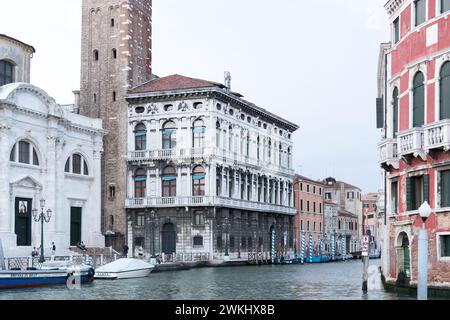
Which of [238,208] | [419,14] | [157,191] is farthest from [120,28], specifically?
[419,14]

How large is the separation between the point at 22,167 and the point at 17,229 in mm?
3131

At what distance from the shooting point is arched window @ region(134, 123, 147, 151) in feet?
159

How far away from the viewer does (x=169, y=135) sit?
157ft

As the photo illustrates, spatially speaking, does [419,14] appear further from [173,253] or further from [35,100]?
[173,253]

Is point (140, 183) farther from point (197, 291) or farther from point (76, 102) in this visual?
point (197, 291)

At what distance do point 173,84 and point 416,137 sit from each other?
32.2 metres

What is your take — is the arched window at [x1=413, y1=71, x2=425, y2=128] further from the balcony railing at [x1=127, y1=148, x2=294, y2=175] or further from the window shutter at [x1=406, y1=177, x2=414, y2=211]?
the balcony railing at [x1=127, y1=148, x2=294, y2=175]

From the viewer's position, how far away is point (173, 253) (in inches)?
1820

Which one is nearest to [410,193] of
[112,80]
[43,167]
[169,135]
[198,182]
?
[43,167]

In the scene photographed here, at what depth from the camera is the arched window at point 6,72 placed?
1652 inches

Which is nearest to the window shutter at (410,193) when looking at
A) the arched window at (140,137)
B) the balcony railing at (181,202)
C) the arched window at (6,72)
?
the balcony railing at (181,202)

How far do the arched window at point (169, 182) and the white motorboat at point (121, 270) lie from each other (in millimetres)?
16113

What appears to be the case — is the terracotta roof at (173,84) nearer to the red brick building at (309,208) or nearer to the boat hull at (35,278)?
the red brick building at (309,208)

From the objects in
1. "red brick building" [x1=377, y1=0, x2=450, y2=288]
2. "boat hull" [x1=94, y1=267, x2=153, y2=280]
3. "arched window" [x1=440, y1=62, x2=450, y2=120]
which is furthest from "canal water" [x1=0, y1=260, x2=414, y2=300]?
"arched window" [x1=440, y1=62, x2=450, y2=120]
